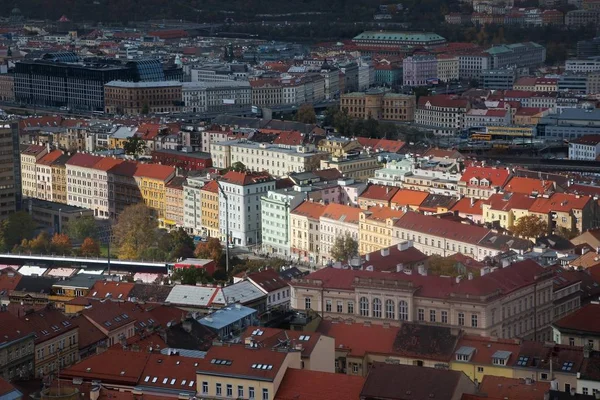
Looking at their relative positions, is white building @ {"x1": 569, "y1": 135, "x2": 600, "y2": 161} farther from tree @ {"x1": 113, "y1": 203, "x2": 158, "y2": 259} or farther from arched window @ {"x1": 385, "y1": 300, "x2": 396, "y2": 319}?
arched window @ {"x1": 385, "y1": 300, "x2": 396, "y2": 319}

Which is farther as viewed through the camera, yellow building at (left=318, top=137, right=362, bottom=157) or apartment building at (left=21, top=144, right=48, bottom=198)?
apartment building at (left=21, top=144, right=48, bottom=198)

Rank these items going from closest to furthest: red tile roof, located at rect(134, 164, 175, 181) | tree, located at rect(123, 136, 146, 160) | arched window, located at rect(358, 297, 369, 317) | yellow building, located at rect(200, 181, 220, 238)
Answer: arched window, located at rect(358, 297, 369, 317)
yellow building, located at rect(200, 181, 220, 238)
red tile roof, located at rect(134, 164, 175, 181)
tree, located at rect(123, 136, 146, 160)

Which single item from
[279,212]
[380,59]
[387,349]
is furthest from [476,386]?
[380,59]

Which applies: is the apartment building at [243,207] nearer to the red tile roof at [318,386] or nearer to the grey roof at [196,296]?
the grey roof at [196,296]

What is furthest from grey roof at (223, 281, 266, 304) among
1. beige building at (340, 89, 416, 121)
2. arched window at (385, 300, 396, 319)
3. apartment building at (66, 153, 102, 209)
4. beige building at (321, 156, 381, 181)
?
beige building at (340, 89, 416, 121)

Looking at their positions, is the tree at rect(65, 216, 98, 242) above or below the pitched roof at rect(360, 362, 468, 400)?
below

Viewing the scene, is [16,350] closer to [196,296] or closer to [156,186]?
[196,296]
